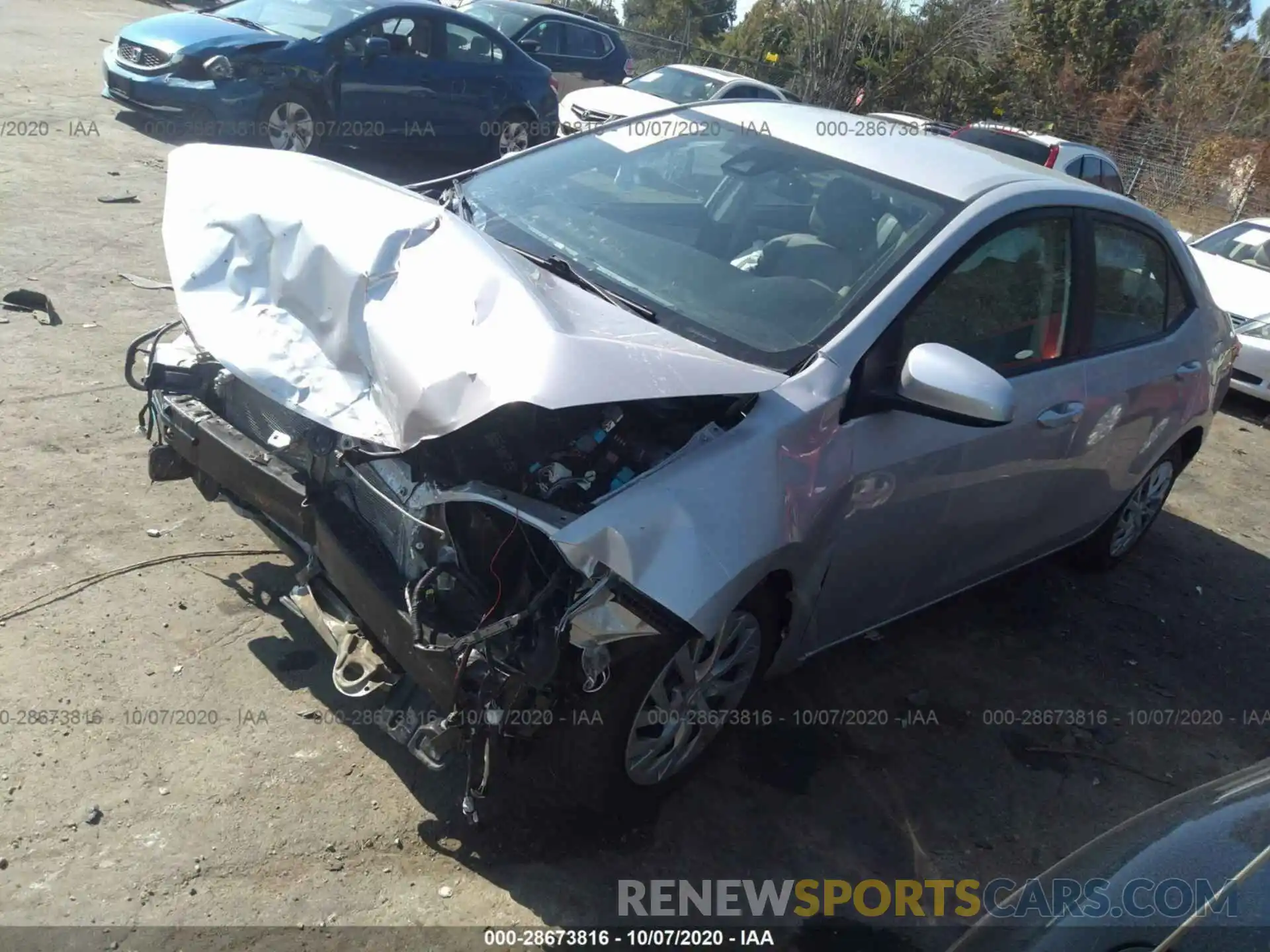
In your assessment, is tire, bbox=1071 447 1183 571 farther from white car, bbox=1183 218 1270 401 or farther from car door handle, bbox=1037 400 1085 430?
white car, bbox=1183 218 1270 401

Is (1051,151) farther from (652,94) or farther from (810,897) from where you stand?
(810,897)

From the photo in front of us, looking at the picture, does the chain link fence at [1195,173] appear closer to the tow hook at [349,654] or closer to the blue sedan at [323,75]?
the blue sedan at [323,75]

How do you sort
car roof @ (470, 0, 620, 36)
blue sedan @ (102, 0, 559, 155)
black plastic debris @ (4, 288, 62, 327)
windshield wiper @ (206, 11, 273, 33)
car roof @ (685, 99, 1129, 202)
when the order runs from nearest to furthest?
car roof @ (685, 99, 1129, 202)
black plastic debris @ (4, 288, 62, 327)
blue sedan @ (102, 0, 559, 155)
windshield wiper @ (206, 11, 273, 33)
car roof @ (470, 0, 620, 36)

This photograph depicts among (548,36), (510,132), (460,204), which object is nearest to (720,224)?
(460,204)

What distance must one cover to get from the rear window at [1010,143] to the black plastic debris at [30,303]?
10.6 meters

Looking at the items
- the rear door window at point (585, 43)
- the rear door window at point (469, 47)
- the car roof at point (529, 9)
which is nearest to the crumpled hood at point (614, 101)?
the rear door window at point (469, 47)

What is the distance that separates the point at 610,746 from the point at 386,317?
131 centimetres

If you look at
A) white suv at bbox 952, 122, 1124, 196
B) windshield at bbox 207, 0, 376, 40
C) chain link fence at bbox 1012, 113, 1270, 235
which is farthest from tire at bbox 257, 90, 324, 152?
chain link fence at bbox 1012, 113, 1270, 235

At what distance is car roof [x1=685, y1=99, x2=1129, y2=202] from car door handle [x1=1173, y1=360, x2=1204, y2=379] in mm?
917

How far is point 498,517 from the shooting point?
2.92 metres

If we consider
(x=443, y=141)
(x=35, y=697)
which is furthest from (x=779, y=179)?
(x=443, y=141)

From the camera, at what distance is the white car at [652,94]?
1298 cm

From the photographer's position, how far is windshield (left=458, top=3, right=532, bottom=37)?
14.5m

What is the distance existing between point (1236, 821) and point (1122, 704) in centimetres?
243
